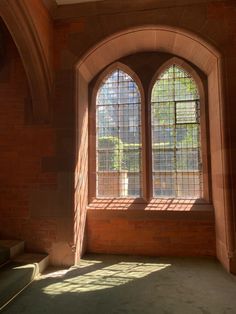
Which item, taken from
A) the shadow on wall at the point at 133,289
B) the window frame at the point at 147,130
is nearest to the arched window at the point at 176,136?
the window frame at the point at 147,130

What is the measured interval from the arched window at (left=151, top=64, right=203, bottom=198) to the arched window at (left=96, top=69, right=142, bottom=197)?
0.28 meters

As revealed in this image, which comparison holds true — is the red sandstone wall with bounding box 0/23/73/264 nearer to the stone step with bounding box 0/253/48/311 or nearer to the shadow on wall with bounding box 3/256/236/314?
the stone step with bounding box 0/253/48/311

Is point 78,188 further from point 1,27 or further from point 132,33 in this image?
point 1,27

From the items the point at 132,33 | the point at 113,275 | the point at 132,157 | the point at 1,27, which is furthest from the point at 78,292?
the point at 1,27

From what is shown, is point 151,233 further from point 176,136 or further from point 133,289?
point 176,136

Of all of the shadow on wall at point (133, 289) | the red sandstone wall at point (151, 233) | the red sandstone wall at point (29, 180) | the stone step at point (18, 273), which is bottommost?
the shadow on wall at point (133, 289)

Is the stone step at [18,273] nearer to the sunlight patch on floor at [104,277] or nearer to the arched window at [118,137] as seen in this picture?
the sunlight patch on floor at [104,277]

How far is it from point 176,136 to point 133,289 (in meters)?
2.30

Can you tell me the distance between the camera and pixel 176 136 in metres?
4.07

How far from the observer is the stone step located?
2.47 meters

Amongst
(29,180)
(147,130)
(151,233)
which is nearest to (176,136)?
(147,130)

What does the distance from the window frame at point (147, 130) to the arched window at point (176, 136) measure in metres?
0.07

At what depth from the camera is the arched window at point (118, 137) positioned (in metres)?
4.12

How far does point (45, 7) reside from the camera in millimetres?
3492
